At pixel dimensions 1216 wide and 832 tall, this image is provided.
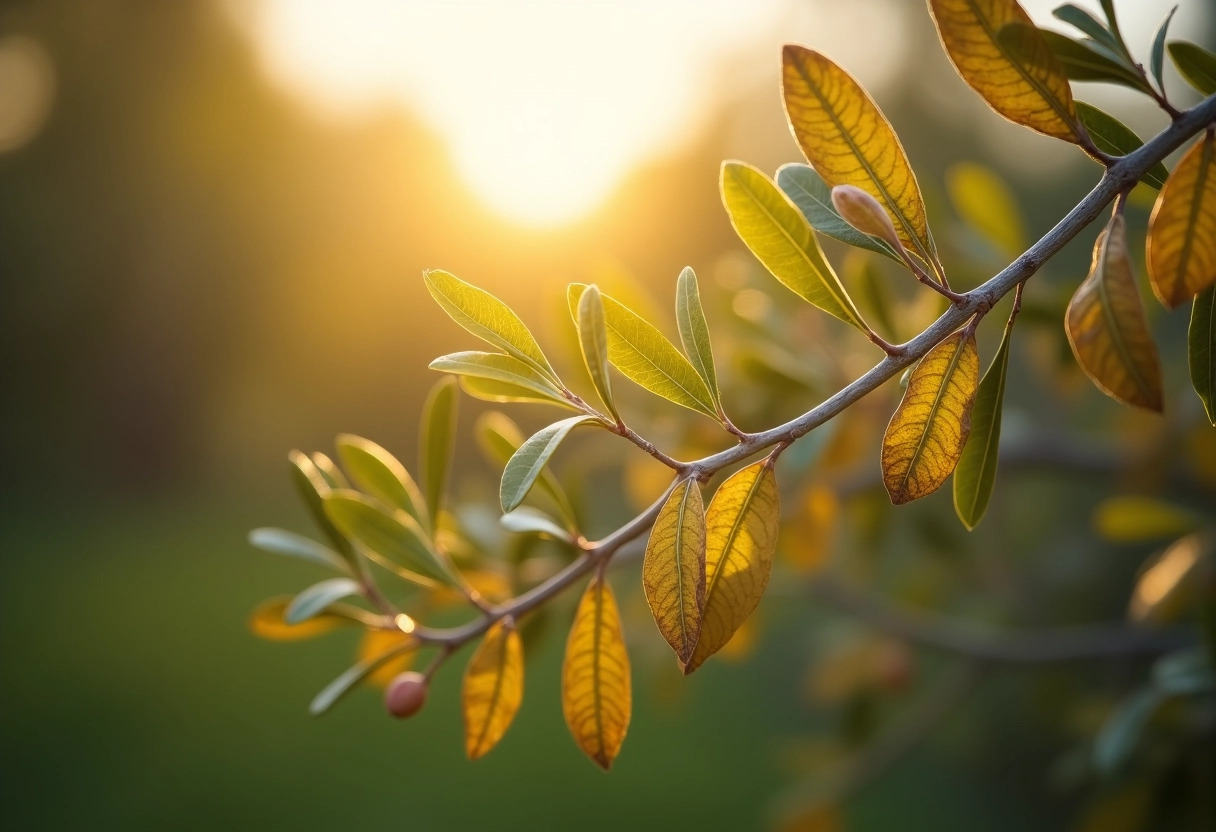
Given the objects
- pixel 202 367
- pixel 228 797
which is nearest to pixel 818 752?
pixel 228 797

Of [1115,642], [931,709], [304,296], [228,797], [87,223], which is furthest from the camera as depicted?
[304,296]

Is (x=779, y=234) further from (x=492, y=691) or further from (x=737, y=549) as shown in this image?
(x=492, y=691)

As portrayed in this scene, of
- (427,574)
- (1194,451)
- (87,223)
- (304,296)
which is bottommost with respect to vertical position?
(1194,451)

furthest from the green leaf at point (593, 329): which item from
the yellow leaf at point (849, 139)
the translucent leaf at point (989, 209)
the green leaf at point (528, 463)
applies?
the translucent leaf at point (989, 209)

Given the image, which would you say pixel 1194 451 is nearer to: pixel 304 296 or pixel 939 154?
pixel 939 154

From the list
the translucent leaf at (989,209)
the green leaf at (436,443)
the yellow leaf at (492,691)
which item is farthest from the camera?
the translucent leaf at (989,209)

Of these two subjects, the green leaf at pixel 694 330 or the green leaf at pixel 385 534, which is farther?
the green leaf at pixel 385 534

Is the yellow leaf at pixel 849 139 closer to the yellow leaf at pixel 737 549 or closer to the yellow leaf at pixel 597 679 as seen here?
the yellow leaf at pixel 737 549
